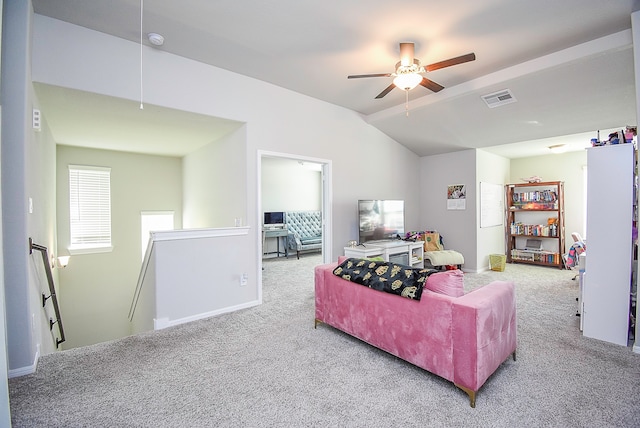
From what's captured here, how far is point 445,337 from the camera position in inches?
76.7

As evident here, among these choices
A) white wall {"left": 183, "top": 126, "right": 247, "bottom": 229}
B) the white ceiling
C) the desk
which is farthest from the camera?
the desk

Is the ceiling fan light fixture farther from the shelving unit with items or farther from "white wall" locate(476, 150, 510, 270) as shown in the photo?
the shelving unit with items

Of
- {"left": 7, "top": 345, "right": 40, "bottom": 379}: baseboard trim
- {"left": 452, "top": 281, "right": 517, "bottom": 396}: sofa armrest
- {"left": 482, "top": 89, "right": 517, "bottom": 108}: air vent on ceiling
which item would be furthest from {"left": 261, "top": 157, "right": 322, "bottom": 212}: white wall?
{"left": 452, "top": 281, "right": 517, "bottom": 396}: sofa armrest

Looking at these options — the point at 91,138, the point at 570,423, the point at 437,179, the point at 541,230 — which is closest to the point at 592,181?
the point at 570,423

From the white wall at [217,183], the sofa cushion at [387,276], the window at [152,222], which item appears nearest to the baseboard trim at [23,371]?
the white wall at [217,183]

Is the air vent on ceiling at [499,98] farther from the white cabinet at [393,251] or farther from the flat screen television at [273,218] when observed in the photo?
the flat screen television at [273,218]

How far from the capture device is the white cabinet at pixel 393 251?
442 cm

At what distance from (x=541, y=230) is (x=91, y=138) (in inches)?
327

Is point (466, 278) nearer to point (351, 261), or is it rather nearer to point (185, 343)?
point (351, 261)

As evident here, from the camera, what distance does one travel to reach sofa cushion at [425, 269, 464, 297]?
6.61 feet

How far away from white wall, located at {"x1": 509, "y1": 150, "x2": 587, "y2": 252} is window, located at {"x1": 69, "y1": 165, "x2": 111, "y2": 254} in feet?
28.6

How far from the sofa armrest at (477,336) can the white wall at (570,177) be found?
5.68 metres

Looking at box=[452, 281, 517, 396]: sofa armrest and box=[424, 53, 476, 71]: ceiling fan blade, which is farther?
box=[424, 53, 476, 71]: ceiling fan blade

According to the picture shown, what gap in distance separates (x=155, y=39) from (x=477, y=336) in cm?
369
